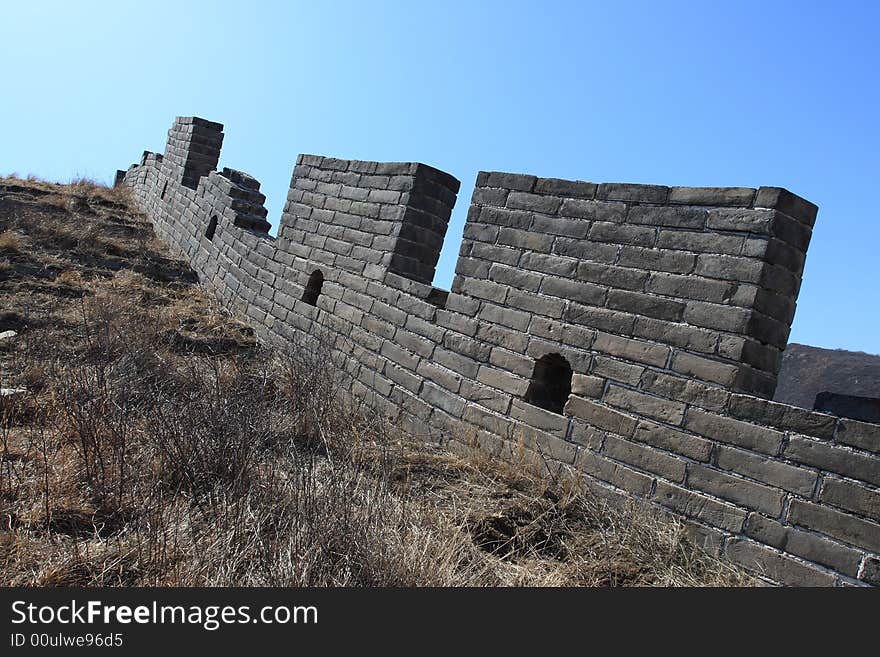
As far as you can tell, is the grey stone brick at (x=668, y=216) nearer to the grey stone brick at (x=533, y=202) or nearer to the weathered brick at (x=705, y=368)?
the grey stone brick at (x=533, y=202)

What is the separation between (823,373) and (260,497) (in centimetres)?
1646

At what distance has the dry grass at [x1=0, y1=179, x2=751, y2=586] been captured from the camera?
288 cm

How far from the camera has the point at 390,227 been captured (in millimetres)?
5867

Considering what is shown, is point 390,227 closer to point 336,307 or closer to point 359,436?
point 336,307

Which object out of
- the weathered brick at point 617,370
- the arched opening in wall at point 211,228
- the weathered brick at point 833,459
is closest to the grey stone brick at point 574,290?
the weathered brick at point 617,370

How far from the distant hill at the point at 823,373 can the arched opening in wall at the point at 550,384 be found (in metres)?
13.0

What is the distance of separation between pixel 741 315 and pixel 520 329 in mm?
1377

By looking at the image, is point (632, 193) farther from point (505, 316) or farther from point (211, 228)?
point (211, 228)

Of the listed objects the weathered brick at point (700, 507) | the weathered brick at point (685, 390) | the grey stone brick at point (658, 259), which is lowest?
the weathered brick at point (700, 507)

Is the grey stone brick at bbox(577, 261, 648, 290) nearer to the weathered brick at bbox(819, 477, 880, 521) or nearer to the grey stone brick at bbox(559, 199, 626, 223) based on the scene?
the grey stone brick at bbox(559, 199, 626, 223)

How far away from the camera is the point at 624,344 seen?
403 centimetres

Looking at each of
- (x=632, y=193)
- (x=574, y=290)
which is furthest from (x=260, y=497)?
(x=632, y=193)

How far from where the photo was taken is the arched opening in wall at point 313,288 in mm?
6645

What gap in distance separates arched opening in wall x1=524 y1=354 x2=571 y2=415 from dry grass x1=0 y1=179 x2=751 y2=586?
46 centimetres
